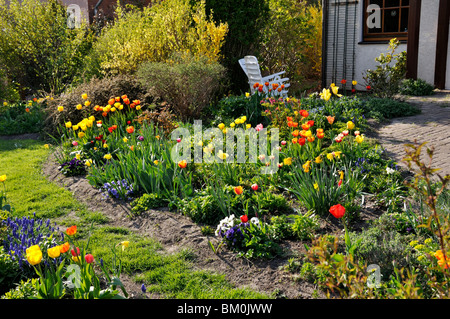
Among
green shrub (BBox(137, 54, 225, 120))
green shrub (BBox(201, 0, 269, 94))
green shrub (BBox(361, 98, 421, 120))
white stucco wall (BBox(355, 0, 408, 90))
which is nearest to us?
green shrub (BBox(137, 54, 225, 120))

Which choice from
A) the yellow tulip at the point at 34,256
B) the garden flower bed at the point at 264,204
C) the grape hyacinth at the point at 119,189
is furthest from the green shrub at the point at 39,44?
the yellow tulip at the point at 34,256

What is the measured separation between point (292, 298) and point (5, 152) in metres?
5.37

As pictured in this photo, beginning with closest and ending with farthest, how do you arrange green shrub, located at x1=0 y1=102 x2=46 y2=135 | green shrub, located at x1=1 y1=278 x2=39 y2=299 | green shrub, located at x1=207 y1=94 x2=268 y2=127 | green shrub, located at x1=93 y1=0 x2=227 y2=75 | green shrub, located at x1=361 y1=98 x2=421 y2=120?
green shrub, located at x1=1 y1=278 x2=39 y2=299 < green shrub, located at x1=207 y1=94 x2=268 y2=127 < green shrub, located at x1=361 y1=98 x2=421 y2=120 < green shrub, located at x1=93 y1=0 x2=227 y2=75 < green shrub, located at x1=0 y1=102 x2=46 y2=135

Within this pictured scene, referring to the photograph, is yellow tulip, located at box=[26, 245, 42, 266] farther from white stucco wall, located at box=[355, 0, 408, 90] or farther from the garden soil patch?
white stucco wall, located at box=[355, 0, 408, 90]

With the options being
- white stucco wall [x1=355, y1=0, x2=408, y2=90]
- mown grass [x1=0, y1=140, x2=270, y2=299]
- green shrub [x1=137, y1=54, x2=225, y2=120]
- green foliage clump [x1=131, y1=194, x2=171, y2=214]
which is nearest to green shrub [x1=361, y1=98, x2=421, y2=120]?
green shrub [x1=137, y1=54, x2=225, y2=120]

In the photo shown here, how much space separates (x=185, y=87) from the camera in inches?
Answer: 250

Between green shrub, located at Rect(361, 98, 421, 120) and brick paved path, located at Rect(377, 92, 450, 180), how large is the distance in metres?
0.14

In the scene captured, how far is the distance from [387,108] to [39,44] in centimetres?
724

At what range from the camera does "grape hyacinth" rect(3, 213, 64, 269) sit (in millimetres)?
2906

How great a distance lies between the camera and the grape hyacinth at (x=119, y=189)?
13.9 feet

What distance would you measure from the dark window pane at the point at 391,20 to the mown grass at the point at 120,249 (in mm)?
7821
